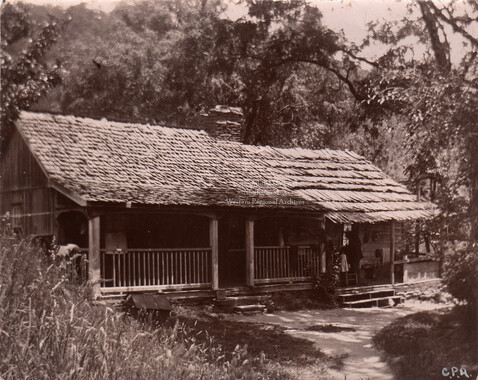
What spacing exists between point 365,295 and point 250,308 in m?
5.20

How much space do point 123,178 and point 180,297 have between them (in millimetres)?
3640

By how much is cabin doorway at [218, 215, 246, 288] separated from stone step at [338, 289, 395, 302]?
335cm

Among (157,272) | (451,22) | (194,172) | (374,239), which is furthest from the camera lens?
(374,239)

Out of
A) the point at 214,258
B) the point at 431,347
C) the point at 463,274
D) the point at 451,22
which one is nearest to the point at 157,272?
the point at 214,258

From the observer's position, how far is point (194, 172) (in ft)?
63.7

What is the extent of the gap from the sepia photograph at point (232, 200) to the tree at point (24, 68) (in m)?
0.07

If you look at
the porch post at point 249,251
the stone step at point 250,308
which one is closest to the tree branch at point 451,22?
the porch post at point 249,251

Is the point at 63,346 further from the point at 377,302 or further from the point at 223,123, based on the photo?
the point at 223,123

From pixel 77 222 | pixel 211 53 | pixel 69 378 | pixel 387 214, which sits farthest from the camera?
pixel 211 53

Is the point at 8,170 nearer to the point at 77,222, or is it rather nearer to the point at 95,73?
the point at 77,222

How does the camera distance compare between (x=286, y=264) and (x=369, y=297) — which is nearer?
(x=286, y=264)

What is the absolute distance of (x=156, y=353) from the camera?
27.1ft

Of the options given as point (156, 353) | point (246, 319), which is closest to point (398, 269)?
point (246, 319)

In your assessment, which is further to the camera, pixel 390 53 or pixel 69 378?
pixel 390 53
